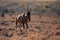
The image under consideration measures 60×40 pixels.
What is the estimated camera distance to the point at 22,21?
1558cm

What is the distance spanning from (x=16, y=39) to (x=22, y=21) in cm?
364

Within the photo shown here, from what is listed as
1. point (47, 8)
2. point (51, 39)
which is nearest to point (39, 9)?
point (47, 8)

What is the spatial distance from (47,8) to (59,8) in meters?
1.76

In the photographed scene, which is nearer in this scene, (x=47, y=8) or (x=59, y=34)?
(x=59, y=34)

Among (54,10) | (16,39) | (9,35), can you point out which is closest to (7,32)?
(9,35)

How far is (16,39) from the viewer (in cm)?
1210

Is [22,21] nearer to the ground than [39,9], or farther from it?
farther from it

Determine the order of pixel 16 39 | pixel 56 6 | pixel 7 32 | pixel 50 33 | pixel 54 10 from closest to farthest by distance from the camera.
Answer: pixel 16 39 < pixel 50 33 < pixel 7 32 < pixel 54 10 < pixel 56 6

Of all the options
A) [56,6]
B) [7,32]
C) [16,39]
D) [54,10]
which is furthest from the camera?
[56,6]

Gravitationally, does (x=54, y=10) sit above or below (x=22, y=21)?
below

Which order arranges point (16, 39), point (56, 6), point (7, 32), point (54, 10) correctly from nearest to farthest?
point (16, 39) → point (7, 32) → point (54, 10) → point (56, 6)

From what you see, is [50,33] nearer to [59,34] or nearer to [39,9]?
[59,34]

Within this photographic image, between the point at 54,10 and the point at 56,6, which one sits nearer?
the point at 54,10

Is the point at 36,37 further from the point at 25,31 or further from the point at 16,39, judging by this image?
the point at 25,31
